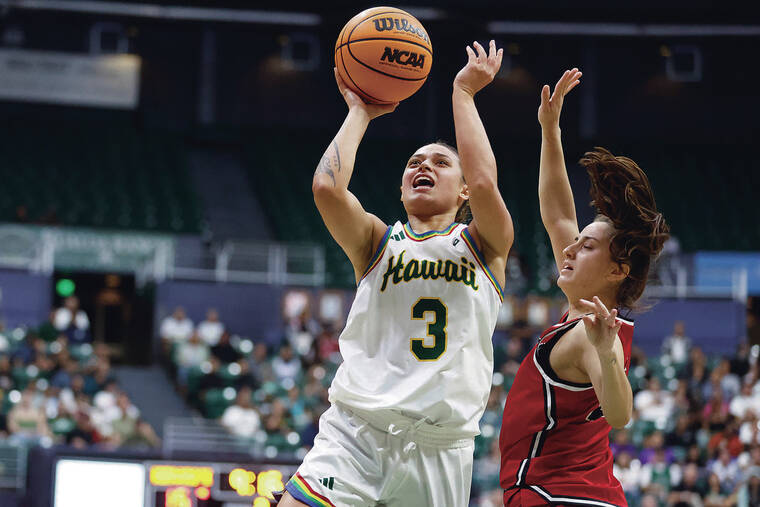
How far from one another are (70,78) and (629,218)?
22.1m

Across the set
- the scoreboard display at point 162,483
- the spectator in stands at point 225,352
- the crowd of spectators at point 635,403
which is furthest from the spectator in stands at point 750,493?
the spectator in stands at point 225,352

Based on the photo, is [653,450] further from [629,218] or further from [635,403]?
[629,218]

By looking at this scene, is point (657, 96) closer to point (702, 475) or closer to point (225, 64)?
point (225, 64)

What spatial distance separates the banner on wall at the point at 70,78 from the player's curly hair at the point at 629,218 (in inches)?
849

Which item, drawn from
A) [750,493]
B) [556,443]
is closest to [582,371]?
[556,443]

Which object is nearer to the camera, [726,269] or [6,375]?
[6,375]

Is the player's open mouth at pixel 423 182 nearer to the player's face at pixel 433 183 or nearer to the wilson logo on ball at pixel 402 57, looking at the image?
the player's face at pixel 433 183

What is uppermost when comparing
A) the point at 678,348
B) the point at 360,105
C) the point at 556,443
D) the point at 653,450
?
the point at 360,105

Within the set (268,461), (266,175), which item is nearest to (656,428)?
(268,461)

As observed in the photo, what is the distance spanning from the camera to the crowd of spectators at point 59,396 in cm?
1255

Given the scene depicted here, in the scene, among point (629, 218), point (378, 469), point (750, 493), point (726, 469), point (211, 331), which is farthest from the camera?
point (211, 331)

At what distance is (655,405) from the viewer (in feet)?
48.3

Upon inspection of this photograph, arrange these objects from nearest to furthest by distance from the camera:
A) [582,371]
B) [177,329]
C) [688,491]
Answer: [582,371] < [688,491] < [177,329]

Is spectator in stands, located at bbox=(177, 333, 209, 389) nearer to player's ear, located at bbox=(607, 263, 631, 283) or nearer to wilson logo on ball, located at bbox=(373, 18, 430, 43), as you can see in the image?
wilson logo on ball, located at bbox=(373, 18, 430, 43)
